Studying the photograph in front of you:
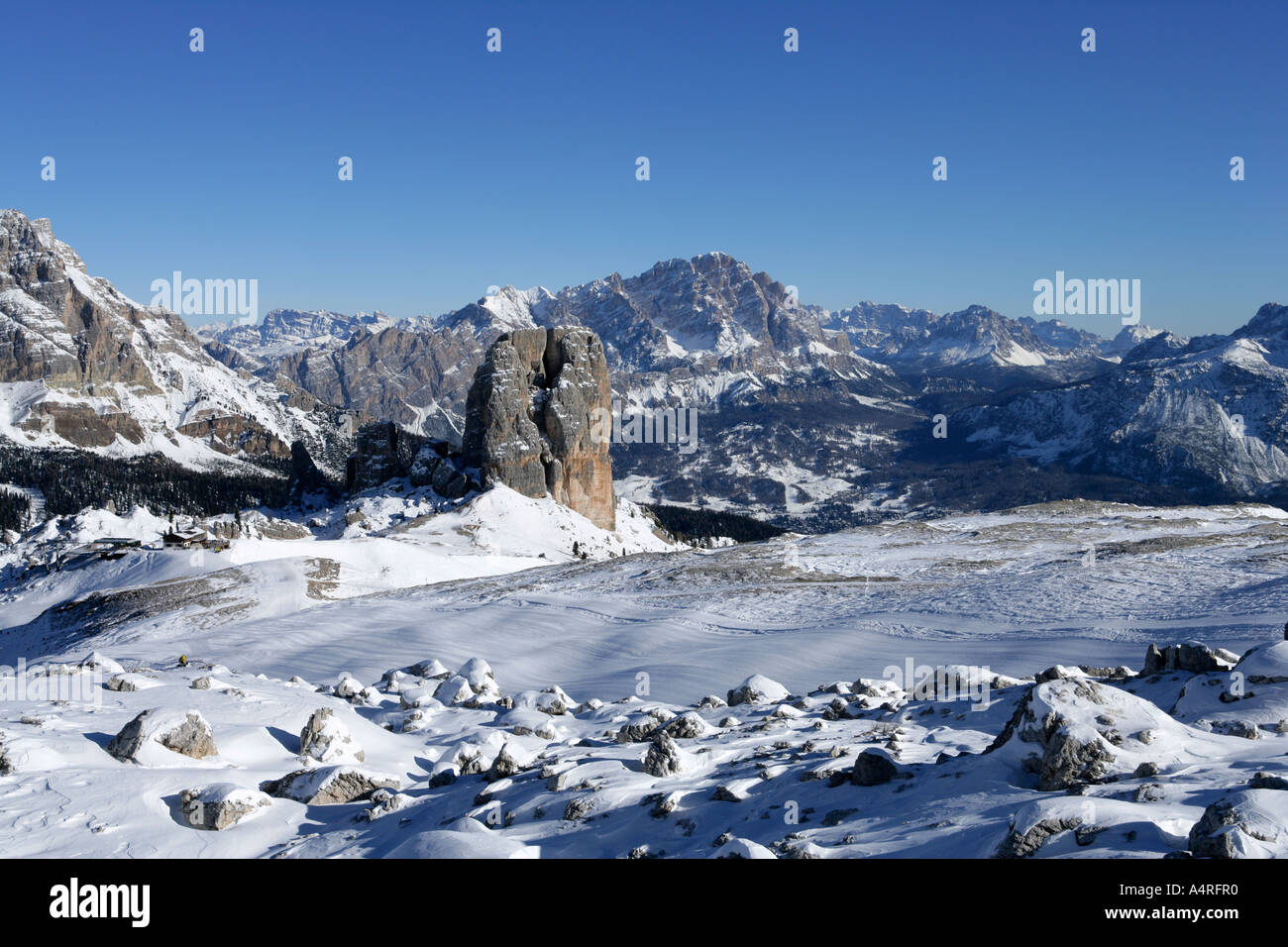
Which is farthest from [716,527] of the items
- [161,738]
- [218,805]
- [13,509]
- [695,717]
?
[218,805]

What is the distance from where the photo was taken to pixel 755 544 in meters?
68.8

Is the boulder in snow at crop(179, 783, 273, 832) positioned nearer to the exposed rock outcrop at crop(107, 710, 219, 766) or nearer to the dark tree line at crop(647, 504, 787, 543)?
the exposed rock outcrop at crop(107, 710, 219, 766)

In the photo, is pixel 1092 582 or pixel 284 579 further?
pixel 284 579

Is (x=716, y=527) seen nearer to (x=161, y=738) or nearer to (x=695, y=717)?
(x=695, y=717)

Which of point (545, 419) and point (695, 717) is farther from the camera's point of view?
point (545, 419)

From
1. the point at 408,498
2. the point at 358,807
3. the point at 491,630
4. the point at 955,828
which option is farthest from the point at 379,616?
the point at 408,498

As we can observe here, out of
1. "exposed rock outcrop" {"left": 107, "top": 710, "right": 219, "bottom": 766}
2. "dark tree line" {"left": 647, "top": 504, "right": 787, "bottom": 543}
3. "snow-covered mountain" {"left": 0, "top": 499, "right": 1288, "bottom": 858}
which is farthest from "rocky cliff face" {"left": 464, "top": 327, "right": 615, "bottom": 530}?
"exposed rock outcrop" {"left": 107, "top": 710, "right": 219, "bottom": 766}

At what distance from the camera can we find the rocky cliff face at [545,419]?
320 feet

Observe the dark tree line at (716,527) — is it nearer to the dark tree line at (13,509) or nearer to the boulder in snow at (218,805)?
the dark tree line at (13,509)

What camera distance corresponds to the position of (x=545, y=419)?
104m

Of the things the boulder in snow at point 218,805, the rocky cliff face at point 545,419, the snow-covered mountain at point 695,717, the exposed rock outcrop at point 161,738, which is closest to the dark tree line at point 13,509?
the rocky cliff face at point 545,419
